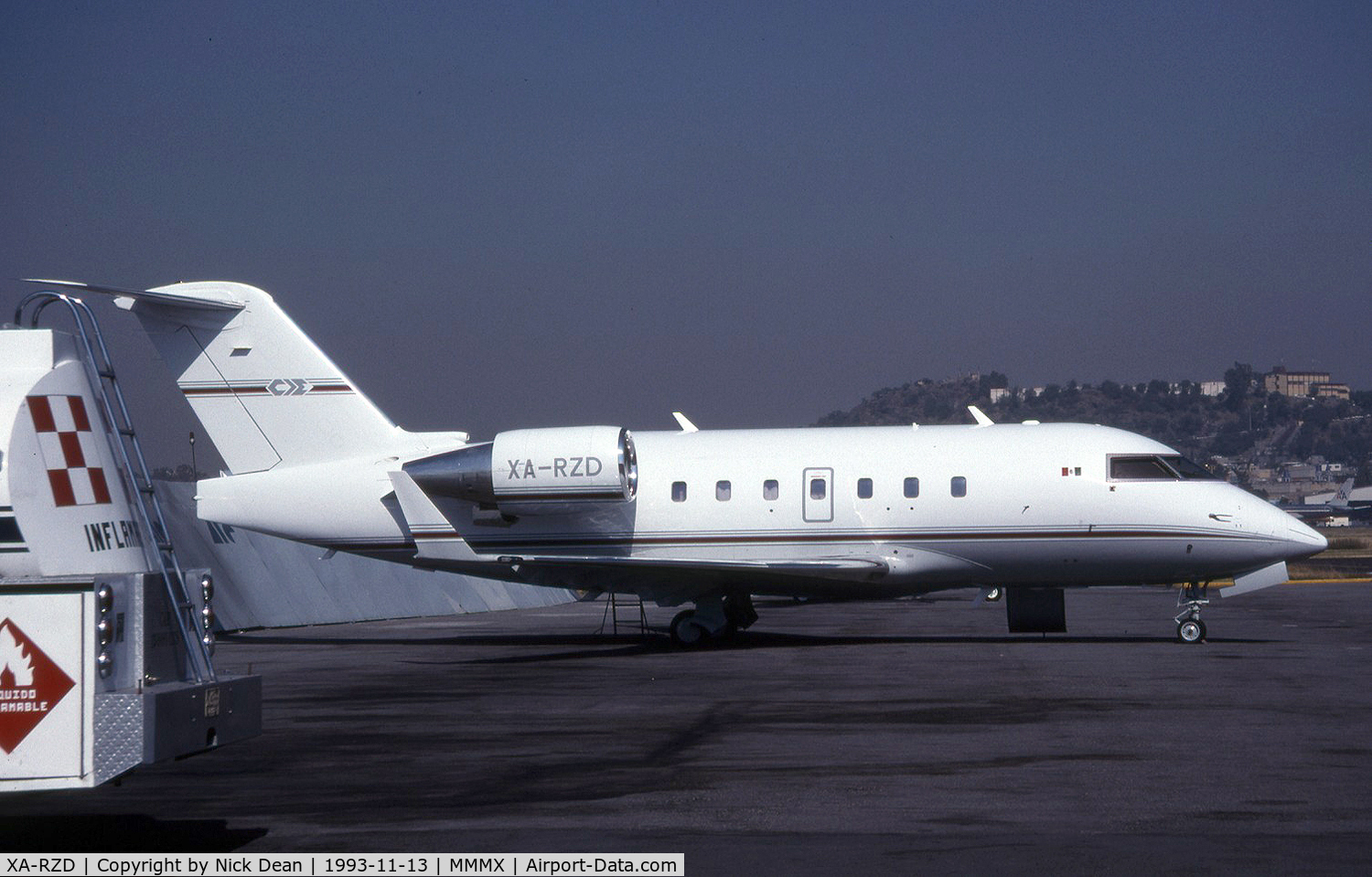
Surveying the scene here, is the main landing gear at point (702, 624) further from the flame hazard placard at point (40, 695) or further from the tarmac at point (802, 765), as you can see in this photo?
Answer: the flame hazard placard at point (40, 695)

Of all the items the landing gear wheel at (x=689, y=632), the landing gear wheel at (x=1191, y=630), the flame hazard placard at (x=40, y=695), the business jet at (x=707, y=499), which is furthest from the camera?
the landing gear wheel at (x=689, y=632)

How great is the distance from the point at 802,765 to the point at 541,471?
11.6 meters

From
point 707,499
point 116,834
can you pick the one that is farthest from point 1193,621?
point 116,834

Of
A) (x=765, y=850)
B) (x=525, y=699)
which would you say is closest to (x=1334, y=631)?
(x=525, y=699)

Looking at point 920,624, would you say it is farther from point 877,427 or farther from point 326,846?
point 326,846

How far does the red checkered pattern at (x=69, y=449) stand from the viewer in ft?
24.9

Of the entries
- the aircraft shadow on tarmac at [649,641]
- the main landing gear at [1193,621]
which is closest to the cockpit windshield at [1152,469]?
the main landing gear at [1193,621]

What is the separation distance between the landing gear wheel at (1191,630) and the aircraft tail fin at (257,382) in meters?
12.2

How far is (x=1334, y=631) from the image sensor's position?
24078 millimetres

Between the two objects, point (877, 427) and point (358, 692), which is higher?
point (877, 427)

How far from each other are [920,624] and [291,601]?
39.7ft

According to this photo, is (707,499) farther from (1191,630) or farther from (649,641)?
(1191,630)

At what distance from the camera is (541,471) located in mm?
21828

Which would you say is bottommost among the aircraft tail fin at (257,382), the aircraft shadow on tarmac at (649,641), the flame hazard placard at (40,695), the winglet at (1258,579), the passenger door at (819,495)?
the aircraft shadow on tarmac at (649,641)
